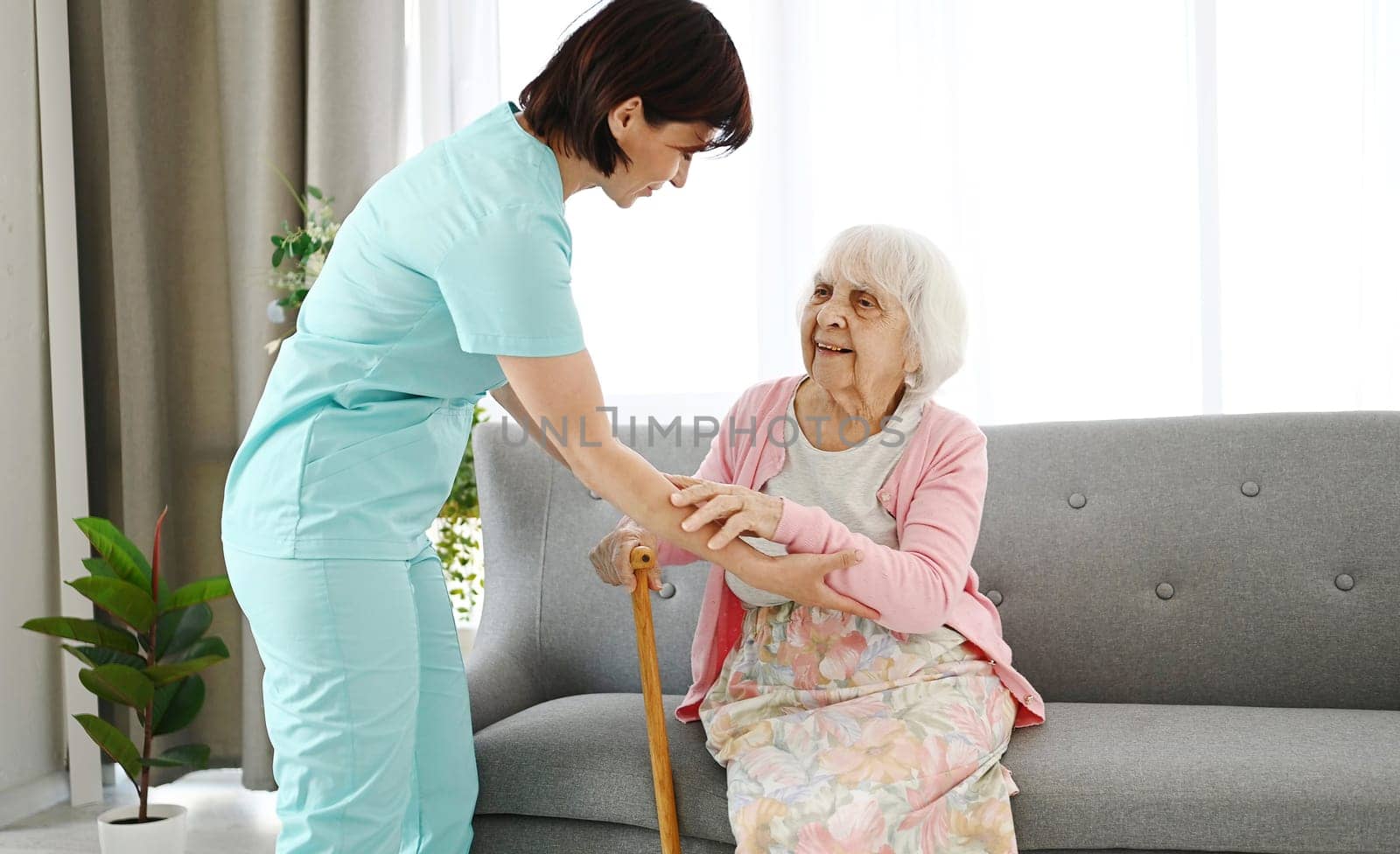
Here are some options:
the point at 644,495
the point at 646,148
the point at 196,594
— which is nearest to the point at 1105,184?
the point at 646,148

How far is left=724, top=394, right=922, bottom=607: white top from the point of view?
1.75 meters

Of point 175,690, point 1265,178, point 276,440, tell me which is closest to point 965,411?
point 1265,178

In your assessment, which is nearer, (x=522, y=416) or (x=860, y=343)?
(x=860, y=343)

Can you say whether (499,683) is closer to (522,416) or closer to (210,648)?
(522,416)

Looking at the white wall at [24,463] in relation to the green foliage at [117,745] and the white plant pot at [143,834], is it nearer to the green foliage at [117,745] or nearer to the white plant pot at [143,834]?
the green foliage at [117,745]

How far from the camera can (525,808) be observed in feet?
5.66

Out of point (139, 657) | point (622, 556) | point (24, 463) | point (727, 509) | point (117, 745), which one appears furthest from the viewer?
point (24, 463)

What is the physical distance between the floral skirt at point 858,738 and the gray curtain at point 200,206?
168 centimetres

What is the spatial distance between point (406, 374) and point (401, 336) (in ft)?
0.17

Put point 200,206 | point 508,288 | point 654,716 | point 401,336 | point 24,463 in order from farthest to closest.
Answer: point 200,206
point 24,463
point 654,716
point 401,336
point 508,288

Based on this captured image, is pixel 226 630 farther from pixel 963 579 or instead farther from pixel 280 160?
pixel 963 579

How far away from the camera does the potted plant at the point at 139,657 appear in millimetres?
2283

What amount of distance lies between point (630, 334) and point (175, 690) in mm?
1398

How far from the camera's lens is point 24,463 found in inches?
108
